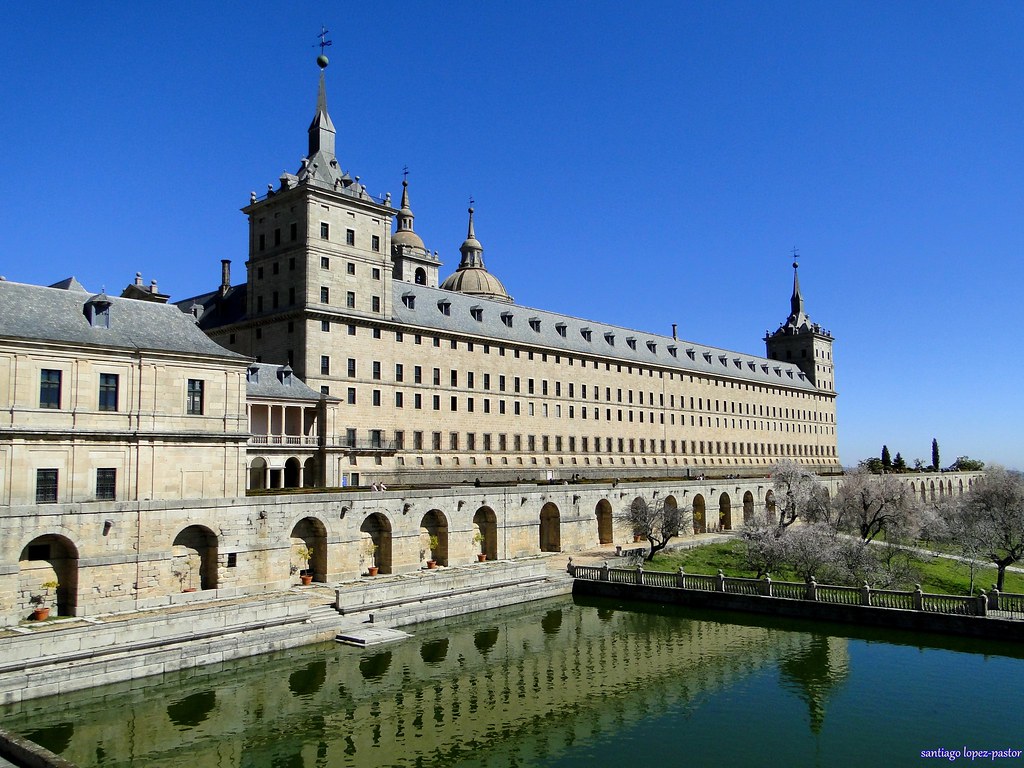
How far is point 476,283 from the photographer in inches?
3770

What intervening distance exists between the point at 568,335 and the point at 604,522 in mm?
26356

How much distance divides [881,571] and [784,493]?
2860 cm

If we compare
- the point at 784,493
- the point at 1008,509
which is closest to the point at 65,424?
the point at 784,493

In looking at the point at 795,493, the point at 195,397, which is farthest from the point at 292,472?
the point at 795,493

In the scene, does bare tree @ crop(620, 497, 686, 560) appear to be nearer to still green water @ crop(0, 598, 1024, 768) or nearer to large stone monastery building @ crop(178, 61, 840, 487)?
large stone monastery building @ crop(178, 61, 840, 487)

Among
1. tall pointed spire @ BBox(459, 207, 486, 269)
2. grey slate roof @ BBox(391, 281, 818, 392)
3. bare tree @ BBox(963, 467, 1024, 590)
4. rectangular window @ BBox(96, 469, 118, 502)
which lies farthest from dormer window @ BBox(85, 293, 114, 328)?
tall pointed spire @ BBox(459, 207, 486, 269)

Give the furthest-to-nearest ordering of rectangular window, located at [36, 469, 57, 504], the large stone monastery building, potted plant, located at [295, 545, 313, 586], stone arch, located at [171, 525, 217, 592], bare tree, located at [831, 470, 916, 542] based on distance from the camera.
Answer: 1. bare tree, located at [831, 470, 916, 542]
2. the large stone monastery building
3. potted plant, located at [295, 545, 313, 586]
4. stone arch, located at [171, 525, 217, 592]
5. rectangular window, located at [36, 469, 57, 504]

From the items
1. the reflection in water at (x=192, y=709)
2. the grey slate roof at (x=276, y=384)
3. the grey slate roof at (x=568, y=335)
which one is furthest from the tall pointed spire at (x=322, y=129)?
the reflection in water at (x=192, y=709)

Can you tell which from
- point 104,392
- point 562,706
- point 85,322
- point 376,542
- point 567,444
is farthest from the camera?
point 567,444

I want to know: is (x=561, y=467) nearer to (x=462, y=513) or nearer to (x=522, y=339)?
(x=522, y=339)

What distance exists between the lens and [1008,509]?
65.7 metres

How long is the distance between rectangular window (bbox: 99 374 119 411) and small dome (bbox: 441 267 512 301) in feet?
204

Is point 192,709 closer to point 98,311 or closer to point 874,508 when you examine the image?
point 98,311

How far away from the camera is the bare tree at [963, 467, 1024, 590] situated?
5218 cm
